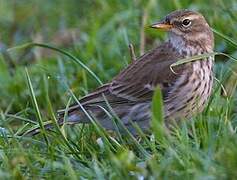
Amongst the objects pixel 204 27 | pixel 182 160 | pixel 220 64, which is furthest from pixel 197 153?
pixel 220 64

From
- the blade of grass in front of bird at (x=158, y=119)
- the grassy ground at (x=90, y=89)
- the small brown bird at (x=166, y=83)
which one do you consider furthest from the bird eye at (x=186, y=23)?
the blade of grass in front of bird at (x=158, y=119)

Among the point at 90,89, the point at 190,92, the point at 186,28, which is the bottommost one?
the point at 90,89

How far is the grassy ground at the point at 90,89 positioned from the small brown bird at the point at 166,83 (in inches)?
5.9

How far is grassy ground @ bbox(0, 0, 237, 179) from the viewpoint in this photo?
4.66m

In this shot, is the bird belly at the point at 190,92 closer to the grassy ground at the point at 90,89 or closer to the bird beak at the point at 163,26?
the grassy ground at the point at 90,89

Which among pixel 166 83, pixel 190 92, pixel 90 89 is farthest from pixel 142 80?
pixel 90 89

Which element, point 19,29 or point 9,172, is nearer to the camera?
point 9,172

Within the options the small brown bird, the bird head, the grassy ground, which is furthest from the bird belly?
the bird head

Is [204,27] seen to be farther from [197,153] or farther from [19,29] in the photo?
[19,29]

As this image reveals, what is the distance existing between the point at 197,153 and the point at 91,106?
1609mm

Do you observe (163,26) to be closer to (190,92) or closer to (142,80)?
(142,80)

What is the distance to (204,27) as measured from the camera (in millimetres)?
6359

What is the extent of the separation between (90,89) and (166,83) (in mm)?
1252

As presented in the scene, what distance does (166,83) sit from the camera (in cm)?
607
